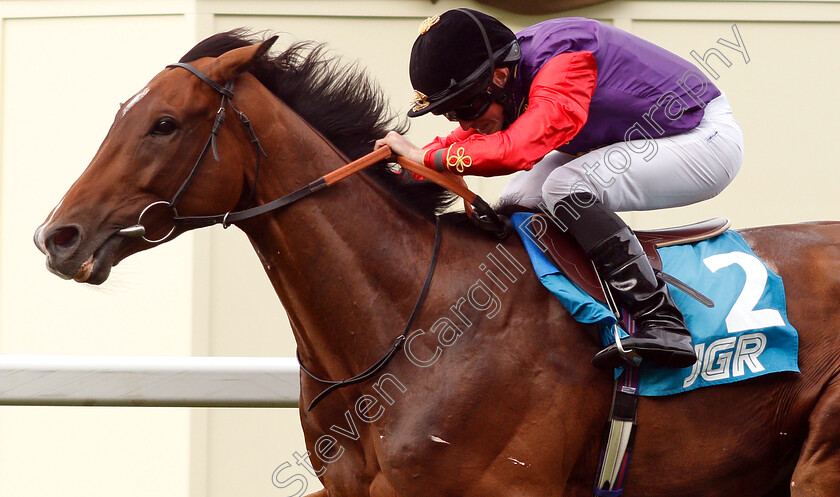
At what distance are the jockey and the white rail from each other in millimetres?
1352

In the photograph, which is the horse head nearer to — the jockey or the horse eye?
the horse eye

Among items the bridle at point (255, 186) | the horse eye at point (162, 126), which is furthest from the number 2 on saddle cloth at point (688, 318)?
the horse eye at point (162, 126)

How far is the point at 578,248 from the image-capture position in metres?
2.65

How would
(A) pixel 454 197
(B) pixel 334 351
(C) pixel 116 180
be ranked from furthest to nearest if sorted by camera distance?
(A) pixel 454 197 < (B) pixel 334 351 < (C) pixel 116 180

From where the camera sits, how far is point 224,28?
4949 millimetres

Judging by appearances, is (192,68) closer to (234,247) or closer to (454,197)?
(454,197)

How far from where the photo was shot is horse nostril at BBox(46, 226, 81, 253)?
233cm

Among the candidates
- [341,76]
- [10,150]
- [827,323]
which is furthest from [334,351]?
[10,150]

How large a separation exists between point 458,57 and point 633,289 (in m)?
0.83

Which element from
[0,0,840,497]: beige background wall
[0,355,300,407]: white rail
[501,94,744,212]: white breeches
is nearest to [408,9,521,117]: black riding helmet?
[501,94,744,212]: white breeches

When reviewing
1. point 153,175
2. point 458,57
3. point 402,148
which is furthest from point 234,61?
point 458,57

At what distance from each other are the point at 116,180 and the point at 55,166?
2.93 meters

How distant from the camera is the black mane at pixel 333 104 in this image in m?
2.71

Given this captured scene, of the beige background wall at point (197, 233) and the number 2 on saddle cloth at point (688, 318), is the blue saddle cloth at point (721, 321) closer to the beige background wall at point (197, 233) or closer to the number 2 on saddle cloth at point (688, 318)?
the number 2 on saddle cloth at point (688, 318)
